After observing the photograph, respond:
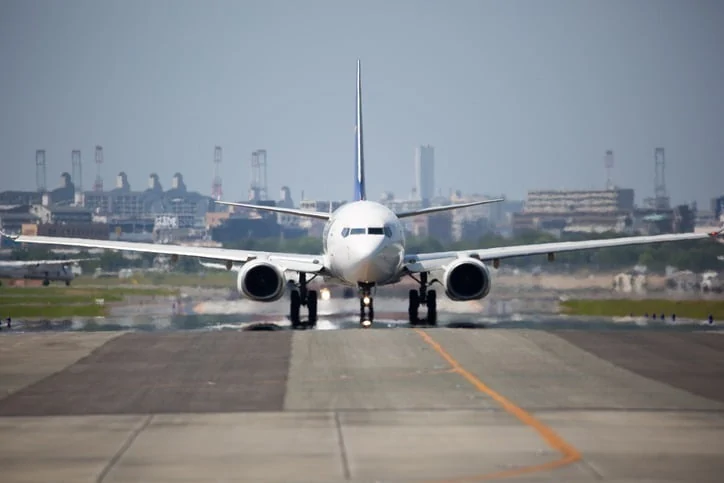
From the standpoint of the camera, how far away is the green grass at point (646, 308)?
4909 cm

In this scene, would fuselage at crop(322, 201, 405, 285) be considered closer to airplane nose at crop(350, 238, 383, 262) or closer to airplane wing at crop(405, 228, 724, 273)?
airplane nose at crop(350, 238, 383, 262)

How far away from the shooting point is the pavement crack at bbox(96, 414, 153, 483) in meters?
15.5

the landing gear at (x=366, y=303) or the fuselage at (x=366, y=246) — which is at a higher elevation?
the fuselage at (x=366, y=246)

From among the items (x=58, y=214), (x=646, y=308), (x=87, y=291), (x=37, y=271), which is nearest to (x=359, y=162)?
(x=646, y=308)

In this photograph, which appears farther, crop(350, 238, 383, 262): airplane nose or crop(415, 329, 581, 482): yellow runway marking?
crop(350, 238, 383, 262): airplane nose

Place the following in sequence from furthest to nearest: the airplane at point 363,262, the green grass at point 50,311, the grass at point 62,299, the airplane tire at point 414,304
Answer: the grass at point 62,299 → the green grass at point 50,311 → the airplane tire at point 414,304 → the airplane at point 363,262

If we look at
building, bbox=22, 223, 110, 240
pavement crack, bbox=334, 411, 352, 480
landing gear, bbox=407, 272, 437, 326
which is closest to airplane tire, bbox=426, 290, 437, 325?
landing gear, bbox=407, 272, 437, 326

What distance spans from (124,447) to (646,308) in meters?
35.9

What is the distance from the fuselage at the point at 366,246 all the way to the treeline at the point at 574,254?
25.6m

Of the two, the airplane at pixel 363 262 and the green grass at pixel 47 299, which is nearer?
the airplane at pixel 363 262

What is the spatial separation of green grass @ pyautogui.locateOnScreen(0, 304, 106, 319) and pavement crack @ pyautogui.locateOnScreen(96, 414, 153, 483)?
31.1 metres

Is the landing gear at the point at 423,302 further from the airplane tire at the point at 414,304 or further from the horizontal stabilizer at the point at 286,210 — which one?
the horizontal stabilizer at the point at 286,210

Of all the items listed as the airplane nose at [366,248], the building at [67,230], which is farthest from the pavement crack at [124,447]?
the building at [67,230]

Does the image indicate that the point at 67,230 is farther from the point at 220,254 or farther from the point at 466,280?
the point at 466,280
